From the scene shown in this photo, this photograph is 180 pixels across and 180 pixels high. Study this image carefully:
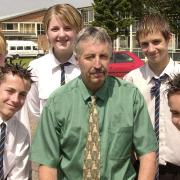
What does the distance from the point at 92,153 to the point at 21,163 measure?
811 millimetres

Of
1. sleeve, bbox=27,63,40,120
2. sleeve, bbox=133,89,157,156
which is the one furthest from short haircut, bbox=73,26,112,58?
sleeve, bbox=27,63,40,120

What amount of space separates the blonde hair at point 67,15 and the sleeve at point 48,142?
3.35ft

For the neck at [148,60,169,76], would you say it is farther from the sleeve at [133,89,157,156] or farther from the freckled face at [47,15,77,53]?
the sleeve at [133,89,157,156]

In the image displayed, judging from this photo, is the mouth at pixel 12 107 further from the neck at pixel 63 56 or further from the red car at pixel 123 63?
the red car at pixel 123 63

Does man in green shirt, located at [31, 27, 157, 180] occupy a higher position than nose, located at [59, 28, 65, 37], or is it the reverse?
nose, located at [59, 28, 65, 37]

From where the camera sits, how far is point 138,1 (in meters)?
36.8

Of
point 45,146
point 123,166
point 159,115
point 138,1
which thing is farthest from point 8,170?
point 138,1

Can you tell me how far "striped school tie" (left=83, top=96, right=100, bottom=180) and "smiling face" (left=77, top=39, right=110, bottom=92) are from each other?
261 millimetres

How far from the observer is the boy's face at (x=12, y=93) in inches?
121

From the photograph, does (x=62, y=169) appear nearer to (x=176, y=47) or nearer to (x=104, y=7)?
(x=176, y=47)

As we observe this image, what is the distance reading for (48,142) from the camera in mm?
2643

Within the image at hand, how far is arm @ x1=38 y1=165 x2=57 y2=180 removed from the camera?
2.64 metres

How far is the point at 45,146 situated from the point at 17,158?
583mm

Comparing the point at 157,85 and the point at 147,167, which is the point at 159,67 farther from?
the point at 147,167
